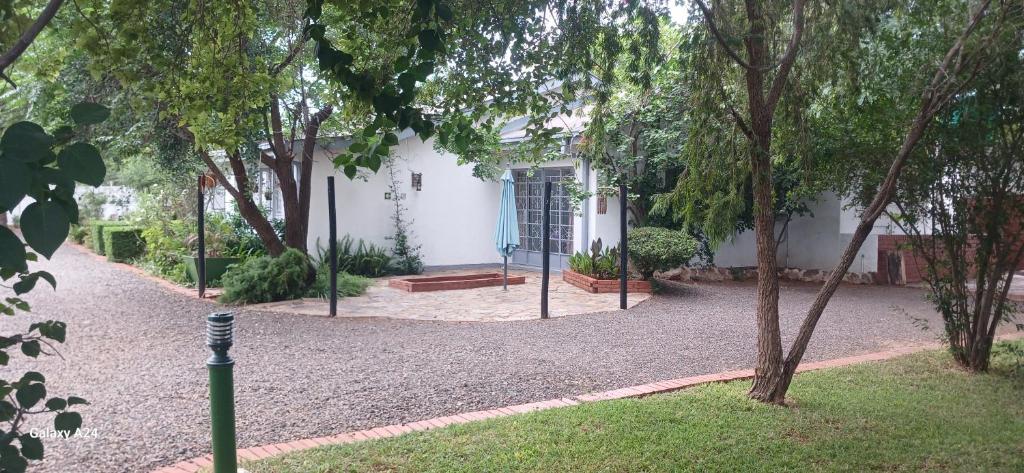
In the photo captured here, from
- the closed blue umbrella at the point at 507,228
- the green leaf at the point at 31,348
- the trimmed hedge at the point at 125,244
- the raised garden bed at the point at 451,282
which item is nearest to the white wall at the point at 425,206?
the raised garden bed at the point at 451,282

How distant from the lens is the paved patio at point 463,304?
1016 centimetres

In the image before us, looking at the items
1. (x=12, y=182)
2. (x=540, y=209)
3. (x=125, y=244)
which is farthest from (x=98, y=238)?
(x=12, y=182)

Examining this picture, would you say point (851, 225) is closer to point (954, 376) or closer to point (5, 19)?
point (954, 376)

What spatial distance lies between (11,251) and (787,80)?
569 centimetres

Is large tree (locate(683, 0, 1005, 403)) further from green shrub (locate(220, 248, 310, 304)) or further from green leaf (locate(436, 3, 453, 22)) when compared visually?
green shrub (locate(220, 248, 310, 304))

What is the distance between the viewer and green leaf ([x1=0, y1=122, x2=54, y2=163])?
4.60 feet

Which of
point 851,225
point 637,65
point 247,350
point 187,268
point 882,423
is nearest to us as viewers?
point 882,423

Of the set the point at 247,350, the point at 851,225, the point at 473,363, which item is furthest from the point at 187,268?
the point at 851,225

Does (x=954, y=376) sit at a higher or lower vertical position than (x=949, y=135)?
lower

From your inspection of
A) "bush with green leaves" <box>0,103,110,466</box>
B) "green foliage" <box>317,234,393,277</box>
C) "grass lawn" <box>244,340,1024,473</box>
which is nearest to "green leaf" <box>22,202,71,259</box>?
"bush with green leaves" <box>0,103,110,466</box>

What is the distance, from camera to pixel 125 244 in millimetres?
17672

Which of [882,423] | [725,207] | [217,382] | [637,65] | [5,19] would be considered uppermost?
[637,65]

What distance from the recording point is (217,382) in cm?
352

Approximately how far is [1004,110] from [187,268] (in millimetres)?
12598
